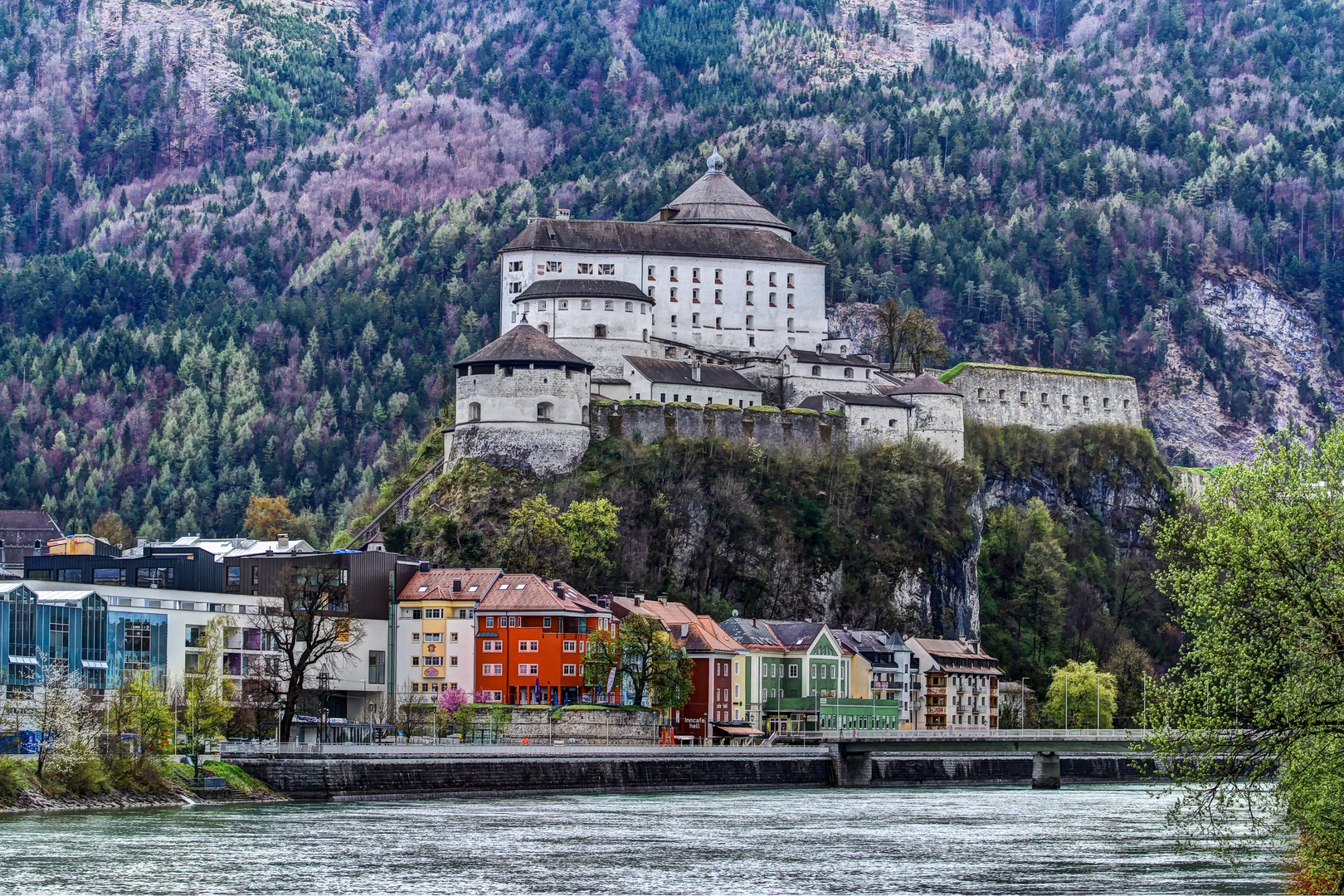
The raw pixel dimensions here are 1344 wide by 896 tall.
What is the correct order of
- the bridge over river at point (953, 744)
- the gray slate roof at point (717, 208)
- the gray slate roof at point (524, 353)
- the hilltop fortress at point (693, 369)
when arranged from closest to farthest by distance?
the bridge over river at point (953, 744), the gray slate roof at point (524, 353), the hilltop fortress at point (693, 369), the gray slate roof at point (717, 208)

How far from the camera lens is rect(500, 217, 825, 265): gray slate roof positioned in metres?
128

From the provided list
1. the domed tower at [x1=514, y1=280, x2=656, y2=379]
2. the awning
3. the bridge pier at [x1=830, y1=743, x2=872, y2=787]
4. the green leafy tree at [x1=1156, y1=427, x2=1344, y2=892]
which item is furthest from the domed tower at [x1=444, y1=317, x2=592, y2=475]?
the green leafy tree at [x1=1156, y1=427, x2=1344, y2=892]

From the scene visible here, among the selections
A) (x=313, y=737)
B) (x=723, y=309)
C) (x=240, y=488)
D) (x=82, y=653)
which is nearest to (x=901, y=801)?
(x=313, y=737)

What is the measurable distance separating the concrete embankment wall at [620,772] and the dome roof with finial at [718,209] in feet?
148

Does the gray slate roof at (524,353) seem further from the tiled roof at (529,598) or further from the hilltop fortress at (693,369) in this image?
the tiled roof at (529,598)

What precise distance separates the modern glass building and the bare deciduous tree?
4.47 meters

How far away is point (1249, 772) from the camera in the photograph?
122 feet

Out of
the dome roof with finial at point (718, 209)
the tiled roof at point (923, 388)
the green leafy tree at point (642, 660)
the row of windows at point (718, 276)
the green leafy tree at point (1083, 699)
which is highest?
the dome roof with finial at point (718, 209)

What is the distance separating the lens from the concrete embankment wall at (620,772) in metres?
73.9

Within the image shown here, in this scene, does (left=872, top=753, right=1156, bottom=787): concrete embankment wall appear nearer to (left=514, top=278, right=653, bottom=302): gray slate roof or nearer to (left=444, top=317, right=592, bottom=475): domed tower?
(left=444, top=317, right=592, bottom=475): domed tower

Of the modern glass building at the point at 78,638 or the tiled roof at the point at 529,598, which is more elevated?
the tiled roof at the point at 529,598

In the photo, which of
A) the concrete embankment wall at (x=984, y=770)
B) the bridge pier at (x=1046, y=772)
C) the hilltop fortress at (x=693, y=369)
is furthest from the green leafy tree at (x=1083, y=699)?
the bridge pier at (x=1046, y=772)

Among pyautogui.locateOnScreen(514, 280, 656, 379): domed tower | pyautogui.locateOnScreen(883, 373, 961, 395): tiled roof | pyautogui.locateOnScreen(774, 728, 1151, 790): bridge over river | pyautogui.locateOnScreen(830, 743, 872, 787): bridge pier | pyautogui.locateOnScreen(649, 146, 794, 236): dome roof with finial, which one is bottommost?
pyautogui.locateOnScreen(830, 743, 872, 787): bridge pier

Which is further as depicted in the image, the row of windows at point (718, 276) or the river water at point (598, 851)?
the row of windows at point (718, 276)
